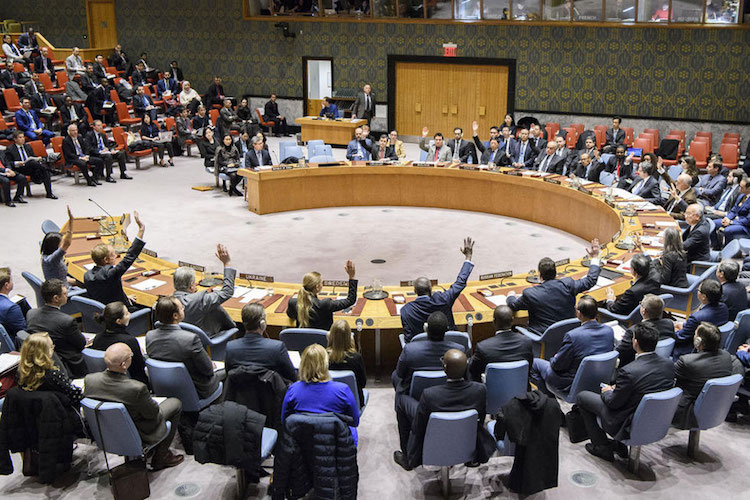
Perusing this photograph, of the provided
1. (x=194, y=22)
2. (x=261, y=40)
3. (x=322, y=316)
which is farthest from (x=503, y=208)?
(x=194, y=22)

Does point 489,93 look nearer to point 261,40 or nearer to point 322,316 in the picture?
point 261,40

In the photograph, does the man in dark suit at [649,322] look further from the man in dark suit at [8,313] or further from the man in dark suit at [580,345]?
the man in dark suit at [8,313]

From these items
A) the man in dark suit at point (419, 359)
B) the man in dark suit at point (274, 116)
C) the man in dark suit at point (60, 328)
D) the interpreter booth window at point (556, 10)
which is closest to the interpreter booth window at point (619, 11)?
the interpreter booth window at point (556, 10)

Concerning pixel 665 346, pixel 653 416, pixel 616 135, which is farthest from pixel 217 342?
pixel 616 135

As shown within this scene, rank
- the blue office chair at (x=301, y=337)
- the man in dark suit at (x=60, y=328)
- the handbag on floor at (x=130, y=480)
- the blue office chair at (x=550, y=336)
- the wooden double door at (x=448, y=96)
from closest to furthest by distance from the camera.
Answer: the handbag on floor at (x=130, y=480), the man in dark suit at (x=60, y=328), the blue office chair at (x=301, y=337), the blue office chair at (x=550, y=336), the wooden double door at (x=448, y=96)

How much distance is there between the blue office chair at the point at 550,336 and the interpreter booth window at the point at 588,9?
12549 millimetres

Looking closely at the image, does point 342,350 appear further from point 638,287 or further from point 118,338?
point 638,287

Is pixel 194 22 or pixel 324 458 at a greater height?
pixel 194 22

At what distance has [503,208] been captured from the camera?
43.7 ft

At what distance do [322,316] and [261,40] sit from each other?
54.7 feet

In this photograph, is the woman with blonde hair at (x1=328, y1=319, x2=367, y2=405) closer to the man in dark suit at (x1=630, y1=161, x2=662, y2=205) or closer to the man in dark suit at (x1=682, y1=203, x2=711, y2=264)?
the man in dark suit at (x1=682, y1=203, x2=711, y2=264)

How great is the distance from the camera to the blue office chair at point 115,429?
4688mm

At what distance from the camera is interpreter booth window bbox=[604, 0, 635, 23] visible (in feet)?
54.7

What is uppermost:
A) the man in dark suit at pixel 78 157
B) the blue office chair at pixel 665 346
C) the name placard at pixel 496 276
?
the man in dark suit at pixel 78 157
